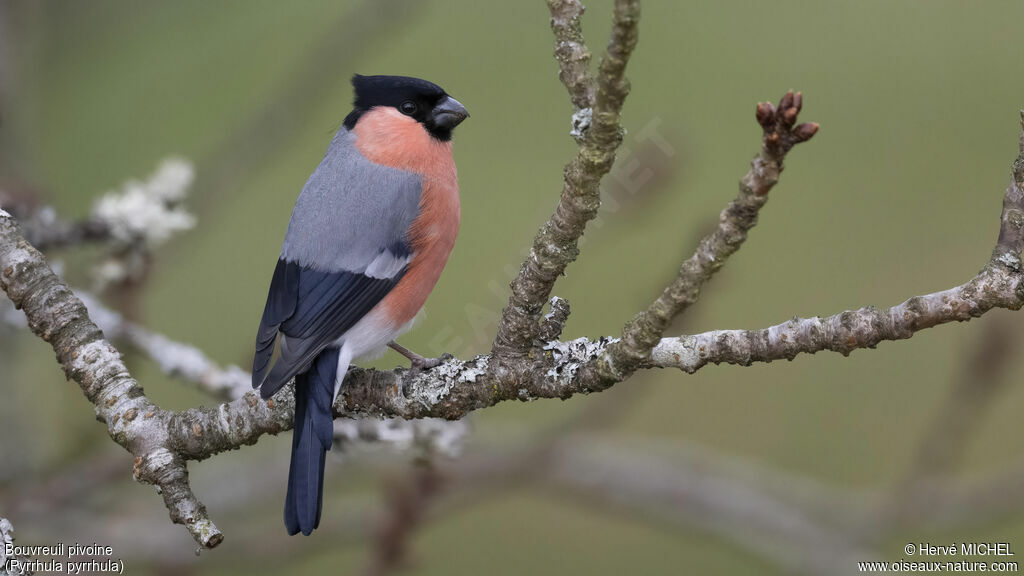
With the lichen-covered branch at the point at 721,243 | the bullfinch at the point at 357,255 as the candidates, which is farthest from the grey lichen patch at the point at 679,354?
the bullfinch at the point at 357,255

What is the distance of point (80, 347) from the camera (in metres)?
1.98

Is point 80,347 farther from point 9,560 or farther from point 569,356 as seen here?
point 569,356

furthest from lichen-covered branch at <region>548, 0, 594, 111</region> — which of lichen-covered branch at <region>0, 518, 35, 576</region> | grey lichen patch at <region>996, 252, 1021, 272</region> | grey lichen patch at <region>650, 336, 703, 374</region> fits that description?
lichen-covered branch at <region>0, 518, 35, 576</region>

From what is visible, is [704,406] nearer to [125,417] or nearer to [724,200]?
[724,200]

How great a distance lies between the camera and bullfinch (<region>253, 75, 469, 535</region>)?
7.01 feet

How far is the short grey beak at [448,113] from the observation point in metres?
2.85

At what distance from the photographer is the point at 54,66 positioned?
458 centimetres

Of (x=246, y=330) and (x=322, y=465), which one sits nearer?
(x=322, y=465)

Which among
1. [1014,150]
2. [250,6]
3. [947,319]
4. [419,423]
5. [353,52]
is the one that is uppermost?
[250,6]

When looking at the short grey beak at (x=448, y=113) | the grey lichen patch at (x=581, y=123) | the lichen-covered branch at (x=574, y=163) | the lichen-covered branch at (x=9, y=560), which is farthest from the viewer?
the short grey beak at (x=448, y=113)

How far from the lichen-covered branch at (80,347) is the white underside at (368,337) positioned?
1.77 ft

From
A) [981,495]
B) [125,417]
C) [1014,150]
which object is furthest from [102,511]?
[1014,150]

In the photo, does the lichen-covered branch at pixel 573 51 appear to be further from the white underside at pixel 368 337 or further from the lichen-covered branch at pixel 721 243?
the white underside at pixel 368 337

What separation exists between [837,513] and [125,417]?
7.59 ft
